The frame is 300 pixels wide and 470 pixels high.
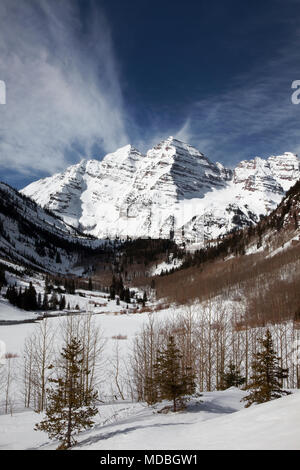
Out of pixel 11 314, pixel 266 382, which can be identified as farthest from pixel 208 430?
pixel 11 314

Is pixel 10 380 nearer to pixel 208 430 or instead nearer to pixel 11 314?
pixel 208 430

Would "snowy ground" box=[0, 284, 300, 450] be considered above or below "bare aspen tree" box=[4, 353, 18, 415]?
above

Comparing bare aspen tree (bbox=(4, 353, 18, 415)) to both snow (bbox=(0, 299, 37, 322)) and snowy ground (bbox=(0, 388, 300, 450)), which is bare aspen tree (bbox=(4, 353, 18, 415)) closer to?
snowy ground (bbox=(0, 388, 300, 450))

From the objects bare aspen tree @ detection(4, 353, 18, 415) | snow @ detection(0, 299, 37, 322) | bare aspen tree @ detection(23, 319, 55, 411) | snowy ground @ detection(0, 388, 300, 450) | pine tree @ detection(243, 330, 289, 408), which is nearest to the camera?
snowy ground @ detection(0, 388, 300, 450)

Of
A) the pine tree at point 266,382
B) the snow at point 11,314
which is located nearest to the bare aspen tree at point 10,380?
the pine tree at point 266,382

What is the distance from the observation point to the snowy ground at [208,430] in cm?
601

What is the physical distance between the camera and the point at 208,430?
7.87 meters

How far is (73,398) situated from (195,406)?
574 centimetres

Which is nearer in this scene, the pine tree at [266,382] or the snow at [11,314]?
the pine tree at [266,382]

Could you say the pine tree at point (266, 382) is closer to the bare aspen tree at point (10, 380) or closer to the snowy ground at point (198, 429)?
the snowy ground at point (198, 429)

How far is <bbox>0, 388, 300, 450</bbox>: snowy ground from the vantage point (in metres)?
6.01

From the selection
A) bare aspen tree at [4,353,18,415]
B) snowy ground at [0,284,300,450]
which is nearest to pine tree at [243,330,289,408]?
snowy ground at [0,284,300,450]
